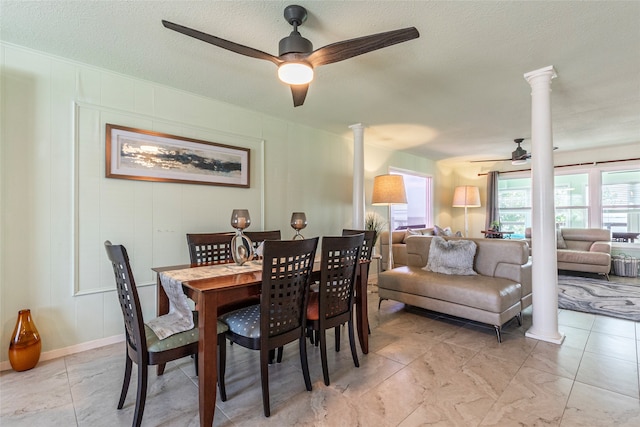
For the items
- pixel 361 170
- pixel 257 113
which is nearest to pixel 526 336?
pixel 361 170

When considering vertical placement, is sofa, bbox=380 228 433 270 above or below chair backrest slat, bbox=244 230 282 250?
below

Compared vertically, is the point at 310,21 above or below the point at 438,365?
above

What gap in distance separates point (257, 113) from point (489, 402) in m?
3.50

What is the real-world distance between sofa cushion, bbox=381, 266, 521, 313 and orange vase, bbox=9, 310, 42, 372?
3.16 m

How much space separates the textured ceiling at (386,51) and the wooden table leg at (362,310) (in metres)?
1.76

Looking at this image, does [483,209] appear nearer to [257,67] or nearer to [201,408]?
[257,67]

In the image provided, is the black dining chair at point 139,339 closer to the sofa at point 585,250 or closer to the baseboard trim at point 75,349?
the baseboard trim at point 75,349

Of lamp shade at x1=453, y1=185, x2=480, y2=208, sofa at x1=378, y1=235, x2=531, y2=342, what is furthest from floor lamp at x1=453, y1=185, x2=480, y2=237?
sofa at x1=378, y1=235, x2=531, y2=342

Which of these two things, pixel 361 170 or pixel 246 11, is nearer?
pixel 246 11

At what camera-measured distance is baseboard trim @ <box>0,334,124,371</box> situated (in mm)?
2215

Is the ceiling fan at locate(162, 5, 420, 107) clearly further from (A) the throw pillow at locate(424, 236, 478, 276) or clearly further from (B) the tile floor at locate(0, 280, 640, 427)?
(A) the throw pillow at locate(424, 236, 478, 276)

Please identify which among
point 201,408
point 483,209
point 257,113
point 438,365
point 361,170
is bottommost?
point 438,365

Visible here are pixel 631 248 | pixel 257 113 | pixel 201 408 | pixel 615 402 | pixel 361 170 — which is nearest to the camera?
pixel 201 408

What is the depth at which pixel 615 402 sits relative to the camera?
181 cm
